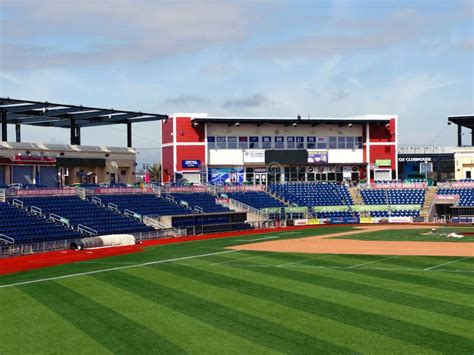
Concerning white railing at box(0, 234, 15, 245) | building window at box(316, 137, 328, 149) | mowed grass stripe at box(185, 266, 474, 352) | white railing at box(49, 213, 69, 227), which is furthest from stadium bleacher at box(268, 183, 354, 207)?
mowed grass stripe at box(185, 266, 474, 352)

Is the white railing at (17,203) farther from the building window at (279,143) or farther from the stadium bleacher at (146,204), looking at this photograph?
the building window at (279,143)

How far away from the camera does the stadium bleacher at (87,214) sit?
62156mm

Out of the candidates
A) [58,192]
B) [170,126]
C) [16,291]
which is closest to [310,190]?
[170,126]

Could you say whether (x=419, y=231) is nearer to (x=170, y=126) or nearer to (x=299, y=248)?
(x=299, y=248)

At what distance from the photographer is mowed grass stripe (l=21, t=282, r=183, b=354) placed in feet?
74.8

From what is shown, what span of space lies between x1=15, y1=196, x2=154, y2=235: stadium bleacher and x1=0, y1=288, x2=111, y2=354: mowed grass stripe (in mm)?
31026

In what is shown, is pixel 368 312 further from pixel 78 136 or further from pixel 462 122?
pixel 462 122

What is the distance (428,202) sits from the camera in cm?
9169

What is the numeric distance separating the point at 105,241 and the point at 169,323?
3105cm

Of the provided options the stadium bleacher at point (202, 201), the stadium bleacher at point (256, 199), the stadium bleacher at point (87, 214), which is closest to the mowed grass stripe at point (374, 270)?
the stadium bleacher at point (87, 214)

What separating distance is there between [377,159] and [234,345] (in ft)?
291

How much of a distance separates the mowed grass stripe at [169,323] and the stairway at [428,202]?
6363 cm

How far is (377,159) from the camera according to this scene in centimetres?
10725

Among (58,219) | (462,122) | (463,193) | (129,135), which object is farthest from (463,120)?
(58,219)
